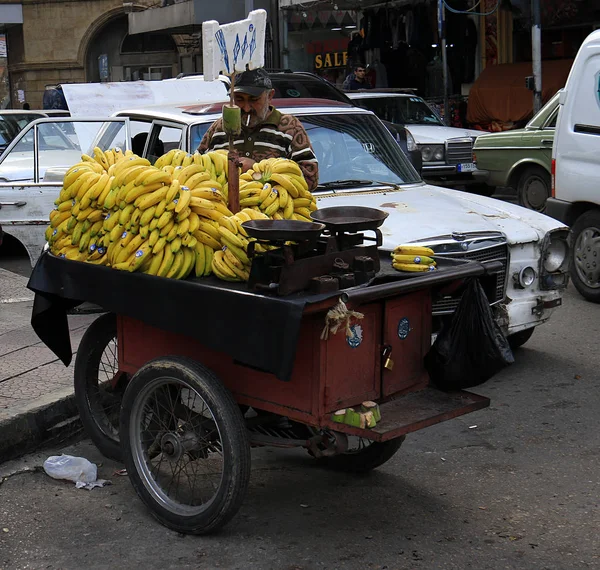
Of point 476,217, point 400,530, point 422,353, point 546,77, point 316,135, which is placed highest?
point 546,77

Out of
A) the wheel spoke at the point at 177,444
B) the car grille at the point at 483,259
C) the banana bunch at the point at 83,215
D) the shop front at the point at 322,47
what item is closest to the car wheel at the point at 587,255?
the car grille at the point at 483,259

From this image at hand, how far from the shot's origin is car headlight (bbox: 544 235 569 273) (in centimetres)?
651

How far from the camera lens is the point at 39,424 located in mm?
5324

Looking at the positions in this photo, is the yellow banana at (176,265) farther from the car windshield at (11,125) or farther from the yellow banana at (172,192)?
the car windshield at (11,125)

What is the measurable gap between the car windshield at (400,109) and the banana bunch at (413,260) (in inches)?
468

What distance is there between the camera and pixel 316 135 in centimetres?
732

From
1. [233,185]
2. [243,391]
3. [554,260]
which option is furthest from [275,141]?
[243,391]

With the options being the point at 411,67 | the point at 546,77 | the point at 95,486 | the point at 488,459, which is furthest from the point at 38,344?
the point at 411,67

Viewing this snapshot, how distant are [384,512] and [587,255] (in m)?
4.85

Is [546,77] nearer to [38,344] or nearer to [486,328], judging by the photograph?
[38,344]

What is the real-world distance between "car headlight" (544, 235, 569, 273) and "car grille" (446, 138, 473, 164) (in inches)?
335

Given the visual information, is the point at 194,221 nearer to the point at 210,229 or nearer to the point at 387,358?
the point at 210,229

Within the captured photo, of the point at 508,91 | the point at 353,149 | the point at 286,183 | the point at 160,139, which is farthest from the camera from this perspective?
the point at 508,91

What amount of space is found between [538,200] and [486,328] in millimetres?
9134
